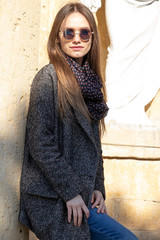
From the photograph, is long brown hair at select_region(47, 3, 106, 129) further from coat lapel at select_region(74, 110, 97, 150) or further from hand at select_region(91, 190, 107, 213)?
hand at select_region(91, 190, 107, 213)

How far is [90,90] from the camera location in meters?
1.28

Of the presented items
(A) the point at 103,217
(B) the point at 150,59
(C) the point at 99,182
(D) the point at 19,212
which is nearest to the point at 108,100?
(B) the point at 150,59

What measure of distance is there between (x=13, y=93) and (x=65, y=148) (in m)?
0.24

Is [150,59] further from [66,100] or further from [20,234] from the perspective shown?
[20,234]

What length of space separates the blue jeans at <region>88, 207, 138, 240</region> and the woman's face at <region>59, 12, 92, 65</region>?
0.54 m

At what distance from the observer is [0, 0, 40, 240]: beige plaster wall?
1.02 m

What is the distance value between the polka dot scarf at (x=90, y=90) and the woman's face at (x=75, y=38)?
1.3 inches

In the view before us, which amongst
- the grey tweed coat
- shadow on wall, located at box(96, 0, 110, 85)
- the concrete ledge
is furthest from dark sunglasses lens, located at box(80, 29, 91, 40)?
shadow on wall, located at box(96, 0, 110, 85)

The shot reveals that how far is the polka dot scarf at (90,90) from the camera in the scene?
1273mm

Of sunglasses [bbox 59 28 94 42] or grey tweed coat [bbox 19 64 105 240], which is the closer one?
grey tweed coat [bbox 19 64 105 240]

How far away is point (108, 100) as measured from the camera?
2576 mm

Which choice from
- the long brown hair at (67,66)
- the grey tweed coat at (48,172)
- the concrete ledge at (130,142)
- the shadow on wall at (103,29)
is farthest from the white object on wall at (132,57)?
the grey tweed coat at (48,172)

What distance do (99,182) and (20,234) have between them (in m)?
0.39

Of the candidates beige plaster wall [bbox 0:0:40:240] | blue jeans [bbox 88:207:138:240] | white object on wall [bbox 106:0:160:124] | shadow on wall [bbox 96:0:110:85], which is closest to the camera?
beige plaster wall [bbox 0:0:40:240]
